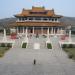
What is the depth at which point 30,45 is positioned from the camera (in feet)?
122

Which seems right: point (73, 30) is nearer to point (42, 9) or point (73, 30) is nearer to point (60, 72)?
point (42, 9)

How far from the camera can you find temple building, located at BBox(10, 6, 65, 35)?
Result: 6331 cm

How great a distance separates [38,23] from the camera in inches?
2512

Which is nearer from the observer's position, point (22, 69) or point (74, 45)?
point (22, 69)

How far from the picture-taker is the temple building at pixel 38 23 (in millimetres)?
63312

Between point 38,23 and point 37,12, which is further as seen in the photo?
point 37,12

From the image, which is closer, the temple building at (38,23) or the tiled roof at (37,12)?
the temple building at (38,23)

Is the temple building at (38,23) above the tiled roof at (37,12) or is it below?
below

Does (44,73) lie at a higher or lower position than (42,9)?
lower

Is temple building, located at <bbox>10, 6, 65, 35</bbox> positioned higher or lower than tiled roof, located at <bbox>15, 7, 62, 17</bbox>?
lower

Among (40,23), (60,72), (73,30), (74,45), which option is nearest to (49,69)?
(60,72)

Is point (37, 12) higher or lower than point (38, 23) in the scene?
higher

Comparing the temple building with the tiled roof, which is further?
the tiled roof

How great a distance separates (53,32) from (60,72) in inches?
1874
